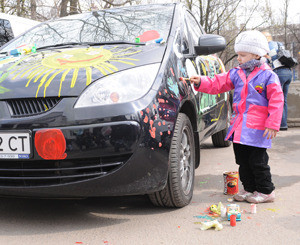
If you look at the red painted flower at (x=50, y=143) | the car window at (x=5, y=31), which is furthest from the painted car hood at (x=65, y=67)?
the car window at (x=5, y=31)

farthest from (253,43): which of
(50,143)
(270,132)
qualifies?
(50,143)

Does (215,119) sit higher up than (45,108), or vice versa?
(45,108)

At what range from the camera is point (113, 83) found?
2395 mm

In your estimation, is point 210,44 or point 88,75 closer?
point 88,75

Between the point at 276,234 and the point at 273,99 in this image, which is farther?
the point at 273,99

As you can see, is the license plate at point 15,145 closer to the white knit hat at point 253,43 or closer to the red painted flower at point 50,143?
the red painted flower at point 50,143

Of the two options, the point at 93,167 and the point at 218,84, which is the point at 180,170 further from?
the point at 218,84

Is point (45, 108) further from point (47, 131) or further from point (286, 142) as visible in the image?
point (286, 142)

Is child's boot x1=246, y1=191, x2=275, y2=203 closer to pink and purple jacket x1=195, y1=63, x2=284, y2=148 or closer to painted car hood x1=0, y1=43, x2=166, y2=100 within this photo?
pink and purple jacket x1=195, y1=63, x2=284, y2=148

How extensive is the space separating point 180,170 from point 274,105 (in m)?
0.82

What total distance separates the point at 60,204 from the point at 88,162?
33.7 inches

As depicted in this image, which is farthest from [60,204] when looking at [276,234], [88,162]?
[276,234]

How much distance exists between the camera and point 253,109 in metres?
2.93

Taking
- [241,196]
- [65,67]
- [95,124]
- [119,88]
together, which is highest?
[65,67]
